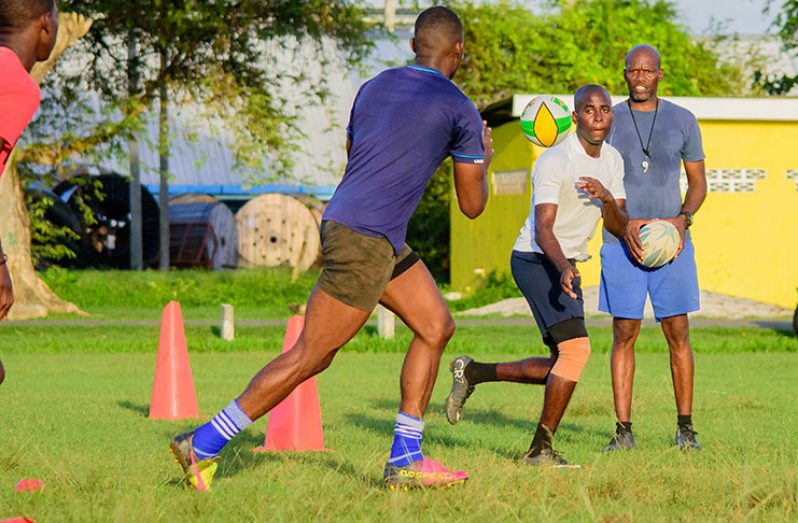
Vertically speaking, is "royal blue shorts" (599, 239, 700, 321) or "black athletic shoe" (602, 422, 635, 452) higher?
"royal blue shorts" (599, 239, 700, 321)

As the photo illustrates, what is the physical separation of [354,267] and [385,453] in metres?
1.67

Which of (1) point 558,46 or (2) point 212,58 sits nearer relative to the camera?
(2) point 212,58

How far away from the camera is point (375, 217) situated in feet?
21.4

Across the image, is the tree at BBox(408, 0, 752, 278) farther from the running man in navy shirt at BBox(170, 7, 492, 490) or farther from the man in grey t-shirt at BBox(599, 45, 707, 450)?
the running man in navy shirt at BBox(170, 7, 492, 490)

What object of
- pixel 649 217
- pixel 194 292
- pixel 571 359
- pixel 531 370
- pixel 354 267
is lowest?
pixel 194 292

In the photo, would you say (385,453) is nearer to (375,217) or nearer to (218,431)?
(218,431)

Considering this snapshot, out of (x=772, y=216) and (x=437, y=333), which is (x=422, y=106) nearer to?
(x=437, y=333)

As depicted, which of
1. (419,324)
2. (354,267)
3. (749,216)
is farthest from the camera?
(749,216)

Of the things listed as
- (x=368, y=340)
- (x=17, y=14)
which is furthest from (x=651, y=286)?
(x=368, y=340)

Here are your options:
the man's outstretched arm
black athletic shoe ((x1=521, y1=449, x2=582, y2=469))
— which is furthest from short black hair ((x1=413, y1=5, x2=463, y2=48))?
black athletic shoe ((x1=521, y1=449, x2=582, y2=469))

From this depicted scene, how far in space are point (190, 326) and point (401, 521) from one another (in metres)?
15.7

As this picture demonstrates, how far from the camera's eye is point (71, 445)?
8.28 metres

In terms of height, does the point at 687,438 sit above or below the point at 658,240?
below

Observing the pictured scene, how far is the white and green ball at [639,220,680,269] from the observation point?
Answer: 8547 mm
